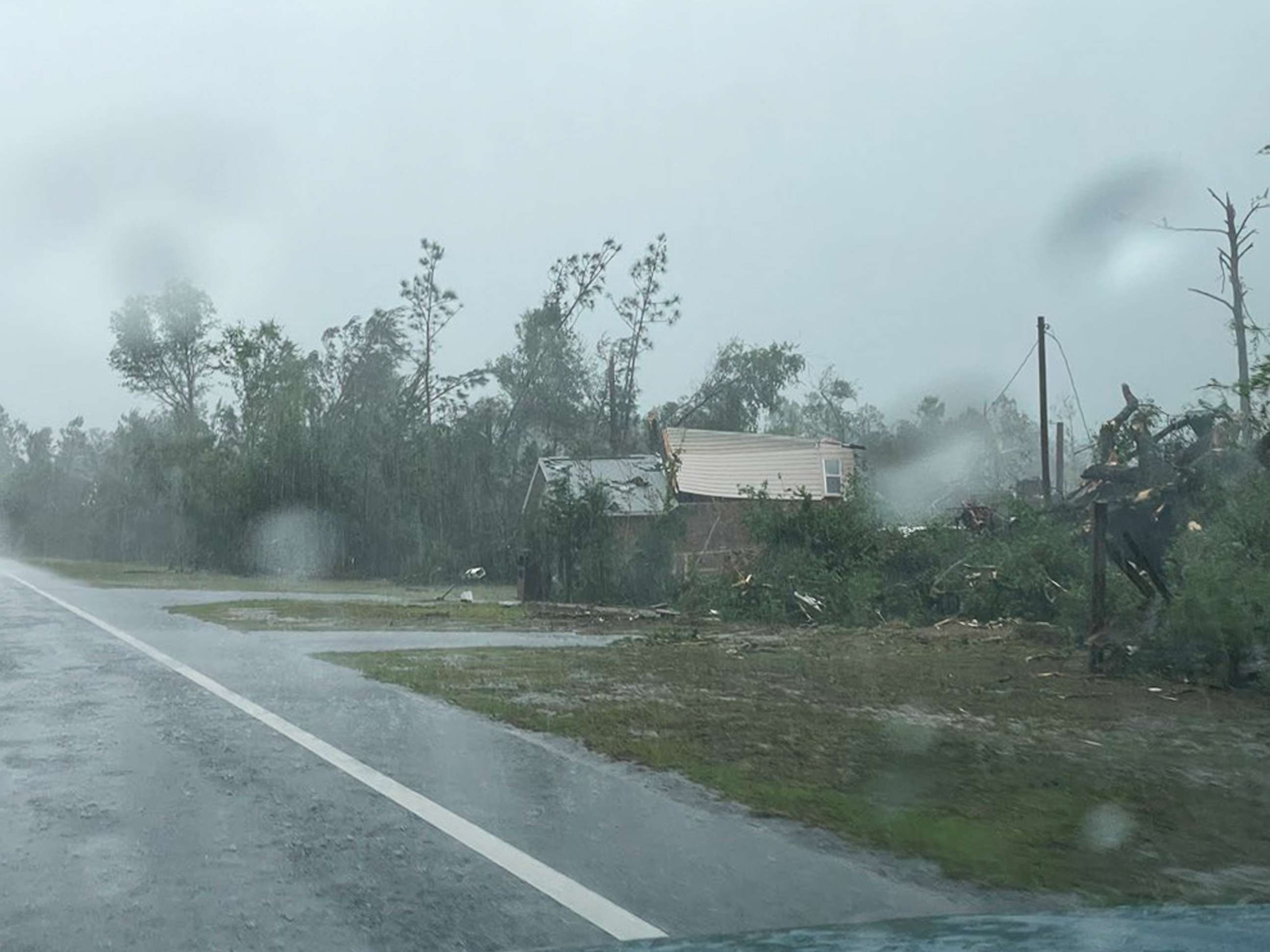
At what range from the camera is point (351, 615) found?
26859 millimetres

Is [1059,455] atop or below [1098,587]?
atop

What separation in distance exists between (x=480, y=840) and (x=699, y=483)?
38.7 meters

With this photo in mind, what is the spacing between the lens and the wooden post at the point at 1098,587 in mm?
15656

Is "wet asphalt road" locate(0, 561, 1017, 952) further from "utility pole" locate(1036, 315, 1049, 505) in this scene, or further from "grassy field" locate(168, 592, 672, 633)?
"utility pole" locate(1036, 315, 1049, 505)

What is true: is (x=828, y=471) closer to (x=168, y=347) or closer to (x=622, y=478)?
(x=622, y=478)

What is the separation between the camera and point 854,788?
30.2ft

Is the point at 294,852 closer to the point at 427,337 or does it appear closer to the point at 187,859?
the point at 187,859

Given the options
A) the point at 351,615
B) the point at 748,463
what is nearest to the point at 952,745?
the point at 351,615

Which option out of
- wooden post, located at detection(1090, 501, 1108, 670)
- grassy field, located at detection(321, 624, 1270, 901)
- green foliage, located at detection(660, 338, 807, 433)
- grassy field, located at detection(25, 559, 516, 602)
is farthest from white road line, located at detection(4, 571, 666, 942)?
green foliage, located at detection(660, 338, 807, 433)

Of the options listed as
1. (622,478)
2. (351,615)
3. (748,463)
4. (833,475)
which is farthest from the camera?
(748,463)

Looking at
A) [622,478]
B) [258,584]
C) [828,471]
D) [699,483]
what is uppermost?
[828,471]

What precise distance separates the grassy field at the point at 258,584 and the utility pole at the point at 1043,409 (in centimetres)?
1479

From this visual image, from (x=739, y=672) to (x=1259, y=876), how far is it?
9852 mm

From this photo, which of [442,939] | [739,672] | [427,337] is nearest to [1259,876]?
[442,939]
